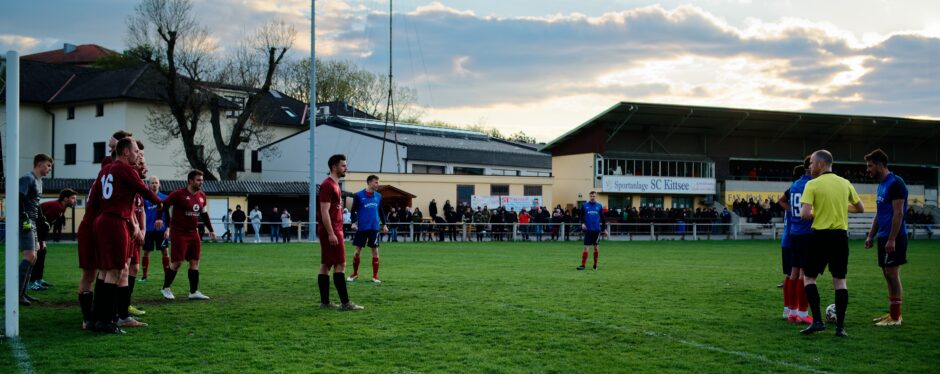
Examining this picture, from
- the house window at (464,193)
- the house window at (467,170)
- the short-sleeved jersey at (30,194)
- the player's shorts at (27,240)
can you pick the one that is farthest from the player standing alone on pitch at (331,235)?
the house window at (467,170)

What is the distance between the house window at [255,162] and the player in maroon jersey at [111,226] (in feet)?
169

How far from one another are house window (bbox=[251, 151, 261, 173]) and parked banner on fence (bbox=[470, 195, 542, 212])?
20732 millimetres

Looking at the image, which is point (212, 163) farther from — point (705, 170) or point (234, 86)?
point (705, 170)

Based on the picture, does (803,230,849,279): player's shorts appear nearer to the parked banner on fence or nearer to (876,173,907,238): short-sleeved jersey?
(876,173,907,238): short-sleeved jersey

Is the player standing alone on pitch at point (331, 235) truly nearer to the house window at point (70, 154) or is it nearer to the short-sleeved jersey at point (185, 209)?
the short-sleeved jersey at point (185, 209)

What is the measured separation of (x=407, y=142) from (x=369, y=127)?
14.9 feet

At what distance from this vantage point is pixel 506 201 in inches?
1844

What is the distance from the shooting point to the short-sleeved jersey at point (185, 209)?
1188cm

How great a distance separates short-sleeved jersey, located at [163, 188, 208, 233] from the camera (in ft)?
39.0

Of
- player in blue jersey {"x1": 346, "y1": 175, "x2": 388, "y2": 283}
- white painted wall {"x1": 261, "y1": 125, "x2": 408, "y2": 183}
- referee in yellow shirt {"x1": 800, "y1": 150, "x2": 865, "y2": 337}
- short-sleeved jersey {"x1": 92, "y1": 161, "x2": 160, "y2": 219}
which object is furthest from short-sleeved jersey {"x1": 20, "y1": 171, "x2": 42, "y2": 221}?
white painted wall {"x1": 261, "y1": 125, "x2": 408, "y2": 183}

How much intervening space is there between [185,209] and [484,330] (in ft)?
17.5

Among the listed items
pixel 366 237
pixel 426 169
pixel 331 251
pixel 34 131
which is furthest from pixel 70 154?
pixel 331 251

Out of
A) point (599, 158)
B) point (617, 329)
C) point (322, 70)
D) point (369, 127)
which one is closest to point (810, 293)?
point (617, 329)

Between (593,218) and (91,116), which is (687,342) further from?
(91,116)
